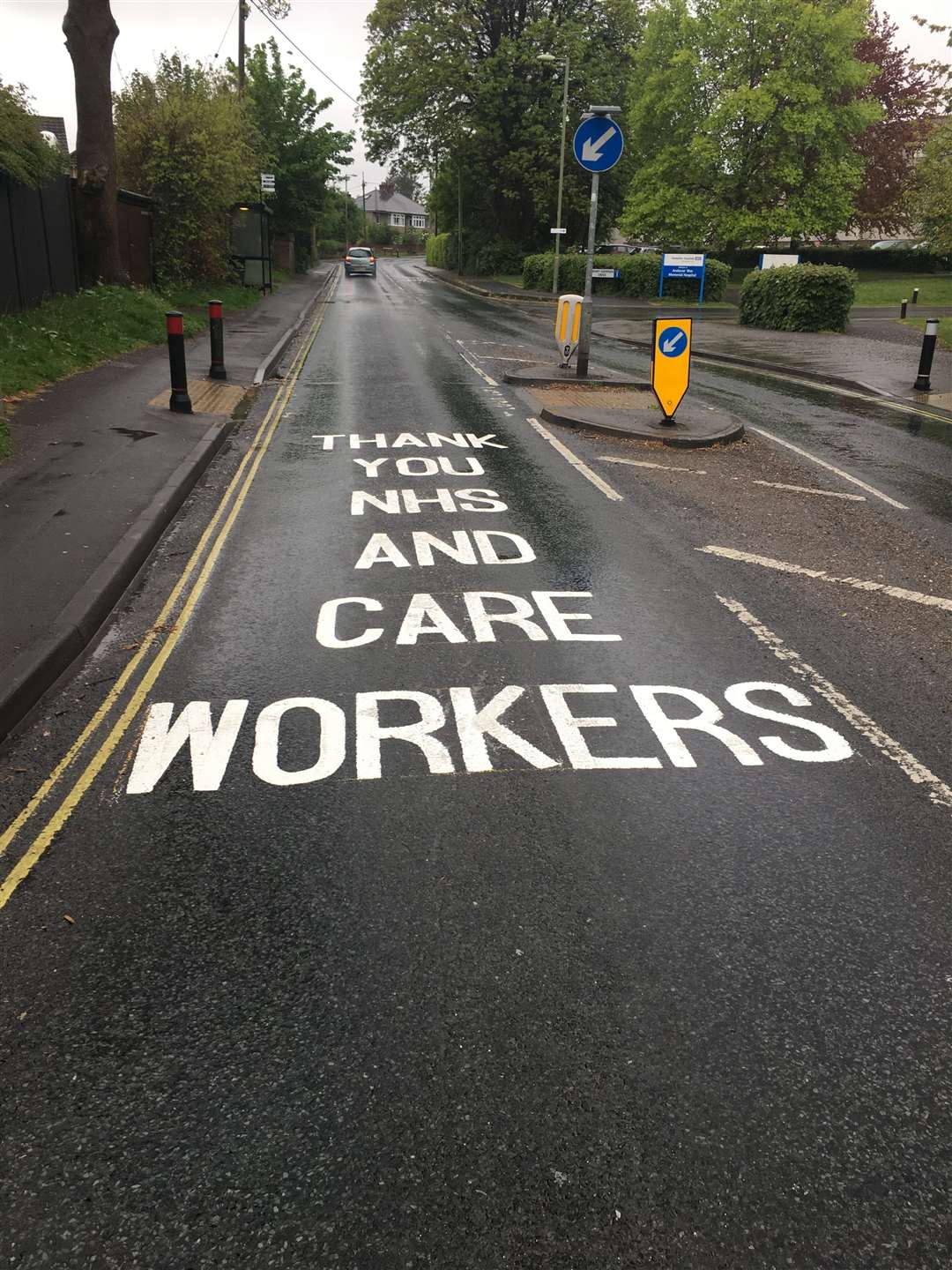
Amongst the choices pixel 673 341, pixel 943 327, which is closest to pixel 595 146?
pixel 673 341

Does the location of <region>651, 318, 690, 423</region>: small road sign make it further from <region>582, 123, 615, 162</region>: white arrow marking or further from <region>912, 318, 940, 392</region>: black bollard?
<region>912, 318, 940, 392</region>: black bollard

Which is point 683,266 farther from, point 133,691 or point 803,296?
point 133,691

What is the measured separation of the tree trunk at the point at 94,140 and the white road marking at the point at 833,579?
1730cm

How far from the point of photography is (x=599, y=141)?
14.5 m

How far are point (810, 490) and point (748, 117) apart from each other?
40.3 m

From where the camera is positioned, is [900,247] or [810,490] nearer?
[810,490]

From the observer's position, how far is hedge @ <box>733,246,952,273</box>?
49656mm

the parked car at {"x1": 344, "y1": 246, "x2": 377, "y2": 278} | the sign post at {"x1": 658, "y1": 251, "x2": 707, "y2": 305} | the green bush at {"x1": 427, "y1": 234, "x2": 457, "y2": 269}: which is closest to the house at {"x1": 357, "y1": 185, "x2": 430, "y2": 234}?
the green bush at {"x1": 427, "y1": 234, "x2": 457, "y2": 269}

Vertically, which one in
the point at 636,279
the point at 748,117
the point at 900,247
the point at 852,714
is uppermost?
the point at 748,117

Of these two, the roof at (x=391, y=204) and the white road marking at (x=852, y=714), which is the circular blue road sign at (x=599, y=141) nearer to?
the white road marking at (x=852, y=714)

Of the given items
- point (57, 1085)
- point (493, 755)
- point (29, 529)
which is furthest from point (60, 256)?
point (57, 1085)

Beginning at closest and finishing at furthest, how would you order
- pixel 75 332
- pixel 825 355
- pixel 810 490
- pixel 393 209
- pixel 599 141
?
pixel 810 490, pixel 599 141, pixel 75 332, pixel 825 355, pixel 393 209

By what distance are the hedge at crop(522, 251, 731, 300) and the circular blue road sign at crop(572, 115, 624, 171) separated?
1007 inches

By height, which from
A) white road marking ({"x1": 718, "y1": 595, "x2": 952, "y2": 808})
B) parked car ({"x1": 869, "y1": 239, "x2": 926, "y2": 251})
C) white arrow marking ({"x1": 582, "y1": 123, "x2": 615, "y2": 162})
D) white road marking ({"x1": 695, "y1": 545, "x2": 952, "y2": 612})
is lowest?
white road marking ({"x1": 718, "y1": 595, "x2": 952, "y2": 808})
